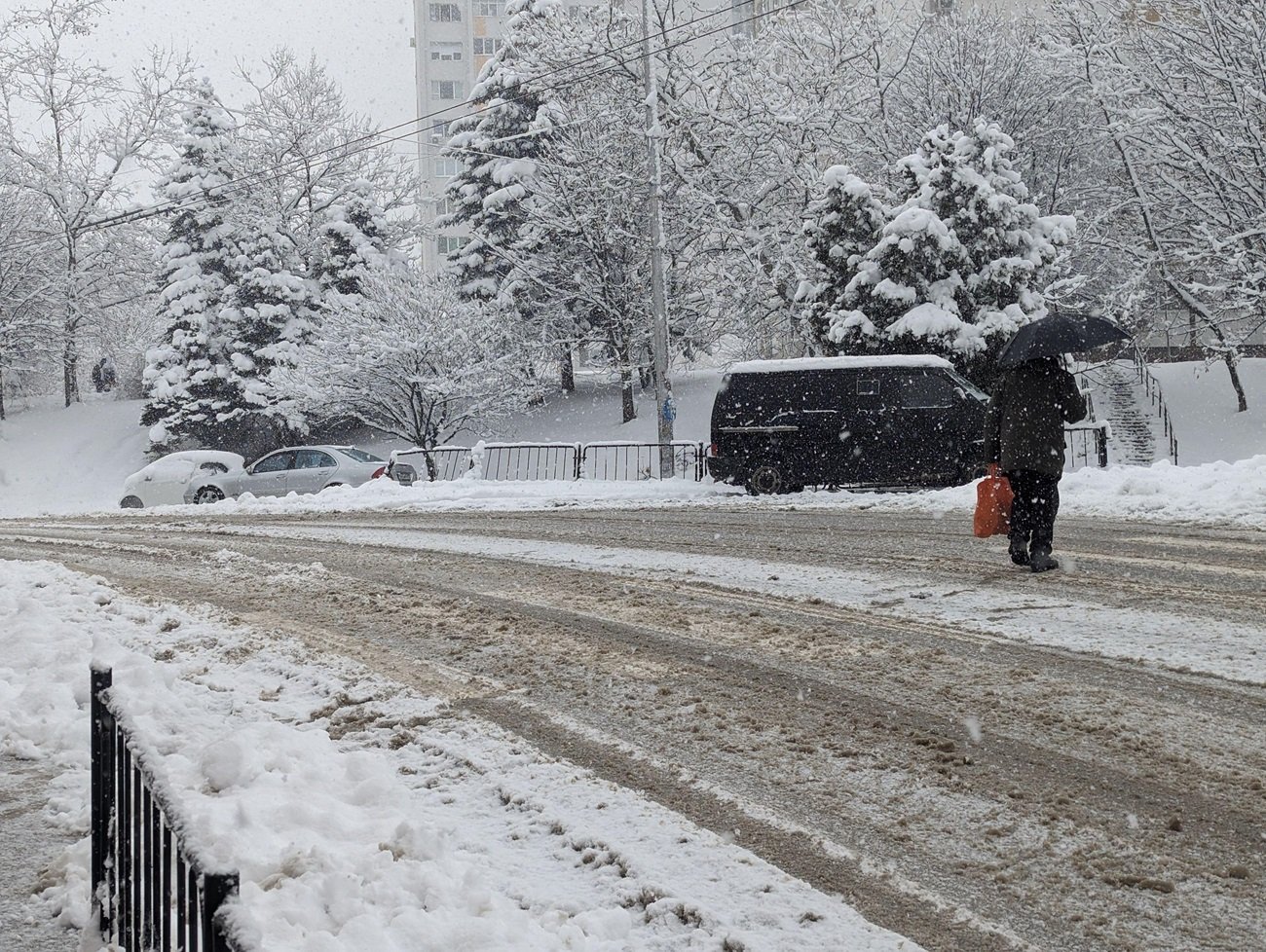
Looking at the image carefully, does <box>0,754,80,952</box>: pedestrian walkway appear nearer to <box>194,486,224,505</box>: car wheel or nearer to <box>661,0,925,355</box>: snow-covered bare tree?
<box>194,486,224,505</box>: car wheel

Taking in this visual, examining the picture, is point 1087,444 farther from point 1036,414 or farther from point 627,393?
point 627,393

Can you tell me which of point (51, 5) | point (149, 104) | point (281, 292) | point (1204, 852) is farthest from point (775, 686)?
point (149, 104)

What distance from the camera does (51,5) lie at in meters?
41.2

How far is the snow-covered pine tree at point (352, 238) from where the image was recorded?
40406mm

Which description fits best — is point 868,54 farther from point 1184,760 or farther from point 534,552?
point 1184,760

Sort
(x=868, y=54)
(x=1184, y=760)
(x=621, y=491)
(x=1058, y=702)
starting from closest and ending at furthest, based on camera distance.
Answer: (x=1184, y=760) → (x=1058, y=702) → (x=621, y=491) → (x=868, y=54)

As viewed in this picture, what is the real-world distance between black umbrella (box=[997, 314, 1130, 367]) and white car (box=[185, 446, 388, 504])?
52.1 ft

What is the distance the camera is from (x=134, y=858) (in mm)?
3111

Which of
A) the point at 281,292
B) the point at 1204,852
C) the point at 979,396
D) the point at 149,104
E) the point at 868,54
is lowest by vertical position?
the point at 1204,852

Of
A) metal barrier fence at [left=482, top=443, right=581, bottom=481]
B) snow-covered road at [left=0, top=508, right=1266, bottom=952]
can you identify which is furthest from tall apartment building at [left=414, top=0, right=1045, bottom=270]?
snow-covered road at [left=0, top=508, right=1266, bottom=952]

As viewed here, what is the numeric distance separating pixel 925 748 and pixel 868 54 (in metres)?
28.4

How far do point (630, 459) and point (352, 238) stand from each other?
21.8 metres

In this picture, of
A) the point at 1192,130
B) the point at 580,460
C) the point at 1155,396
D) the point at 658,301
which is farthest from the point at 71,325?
the point at 1192,130

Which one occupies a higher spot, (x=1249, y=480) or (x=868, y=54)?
(x=868, y=54)
